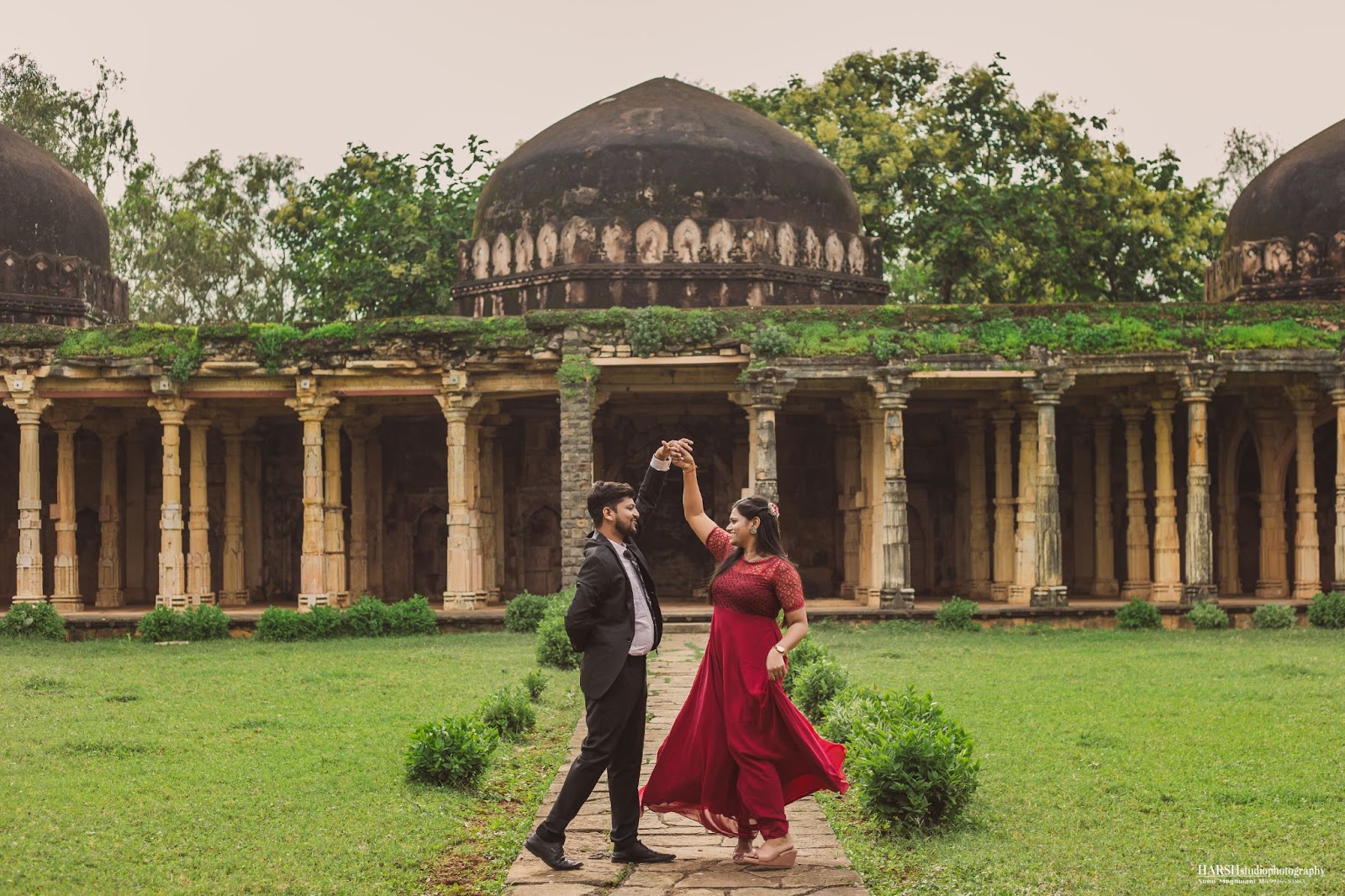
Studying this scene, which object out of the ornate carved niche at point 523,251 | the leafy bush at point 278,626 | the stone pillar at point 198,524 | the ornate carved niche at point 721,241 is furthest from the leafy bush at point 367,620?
the ornate carved niche at point 721,241

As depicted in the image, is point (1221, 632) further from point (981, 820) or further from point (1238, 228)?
point (981, 820)

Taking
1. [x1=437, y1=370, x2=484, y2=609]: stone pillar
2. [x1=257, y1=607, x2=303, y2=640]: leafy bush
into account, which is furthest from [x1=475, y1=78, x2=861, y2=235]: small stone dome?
[x1=257, y1=607, x2=303, y2=640]: leafy bush

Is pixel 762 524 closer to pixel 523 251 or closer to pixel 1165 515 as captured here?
pixel 1165 515

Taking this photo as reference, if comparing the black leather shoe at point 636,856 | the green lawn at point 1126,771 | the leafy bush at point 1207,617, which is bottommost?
the leafy bush at point 1207,617

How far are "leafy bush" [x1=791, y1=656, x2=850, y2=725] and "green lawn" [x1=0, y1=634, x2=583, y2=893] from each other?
1.61 m

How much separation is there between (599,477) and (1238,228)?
32.2 ft

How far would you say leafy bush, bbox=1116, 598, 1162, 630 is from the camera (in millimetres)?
18906

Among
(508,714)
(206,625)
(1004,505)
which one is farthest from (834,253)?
(508,714)

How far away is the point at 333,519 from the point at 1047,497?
9012 millimetres

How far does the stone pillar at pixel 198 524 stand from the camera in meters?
21.3

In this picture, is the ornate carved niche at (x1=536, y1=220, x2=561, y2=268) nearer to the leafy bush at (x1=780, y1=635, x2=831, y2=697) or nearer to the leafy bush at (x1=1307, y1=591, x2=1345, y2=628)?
the leafy bush at (x1=780, y1=635, x2=831, y2=697)

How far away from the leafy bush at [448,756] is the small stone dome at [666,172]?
13.6 m

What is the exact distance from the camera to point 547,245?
70.8 feet

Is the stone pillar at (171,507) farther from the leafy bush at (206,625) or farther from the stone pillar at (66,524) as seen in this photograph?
the leafy bush at (206,625)
